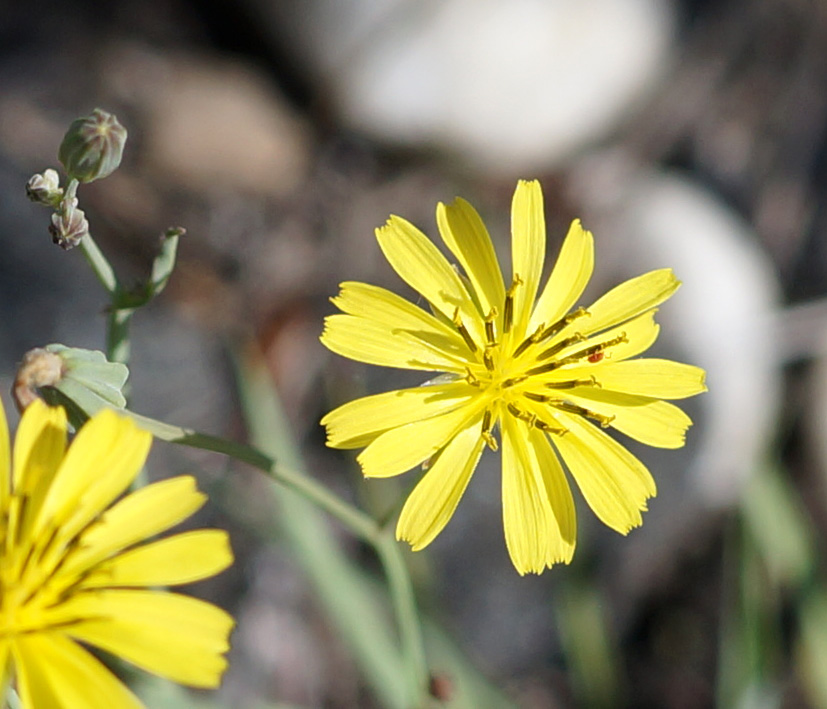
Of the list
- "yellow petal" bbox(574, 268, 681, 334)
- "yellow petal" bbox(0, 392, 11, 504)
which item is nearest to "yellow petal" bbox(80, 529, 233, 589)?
"yellow petal" bbox(0, 392, 11, 504)

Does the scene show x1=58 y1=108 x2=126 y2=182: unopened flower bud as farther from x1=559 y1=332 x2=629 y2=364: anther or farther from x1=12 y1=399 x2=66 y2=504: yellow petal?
x1=559 y1=332 x2=629 y2=364: anther

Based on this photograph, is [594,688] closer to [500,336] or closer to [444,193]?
[500,336]

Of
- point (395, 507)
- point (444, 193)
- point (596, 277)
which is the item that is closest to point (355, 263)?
point (444, 193)

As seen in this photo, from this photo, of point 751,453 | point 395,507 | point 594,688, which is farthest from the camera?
point 751,453

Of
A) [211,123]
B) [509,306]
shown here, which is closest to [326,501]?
[509,306]

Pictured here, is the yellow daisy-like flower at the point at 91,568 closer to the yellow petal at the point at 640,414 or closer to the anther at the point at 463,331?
the anther at the point at 463,331

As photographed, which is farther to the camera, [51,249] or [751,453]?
[751,453]
